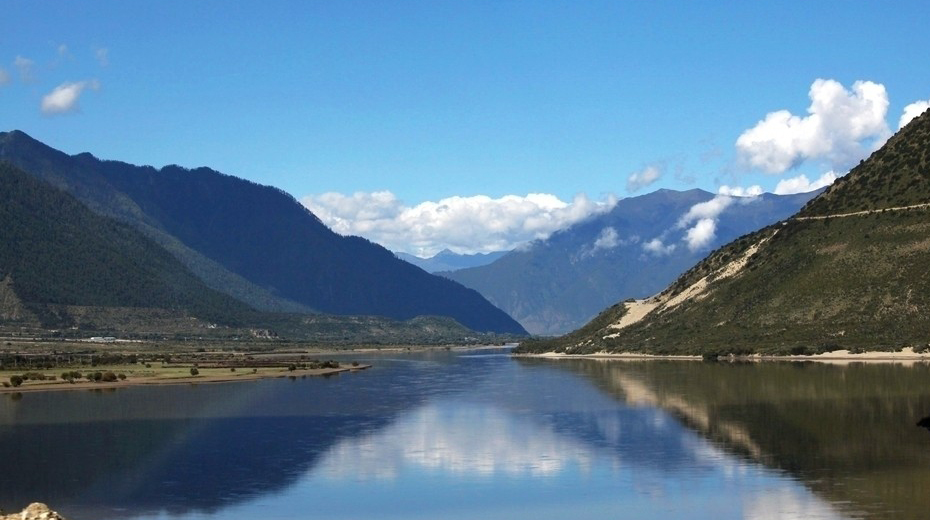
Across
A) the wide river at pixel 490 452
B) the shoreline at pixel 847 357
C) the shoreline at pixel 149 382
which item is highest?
the shoreline at pixel 847 357

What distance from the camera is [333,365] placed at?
17712 cm

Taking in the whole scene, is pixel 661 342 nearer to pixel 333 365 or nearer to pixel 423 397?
pixel 333 365

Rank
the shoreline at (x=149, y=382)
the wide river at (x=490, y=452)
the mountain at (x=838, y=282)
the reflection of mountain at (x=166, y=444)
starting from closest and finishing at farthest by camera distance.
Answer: the wide river at (x=490, y=452)
the reflection of mountain at (x=166, y=444)
the shoreline at (x=149, y=382)
the mountain at (x=838, y=282)

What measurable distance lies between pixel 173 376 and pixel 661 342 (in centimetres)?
7638

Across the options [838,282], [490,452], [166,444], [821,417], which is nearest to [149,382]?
[166,444]

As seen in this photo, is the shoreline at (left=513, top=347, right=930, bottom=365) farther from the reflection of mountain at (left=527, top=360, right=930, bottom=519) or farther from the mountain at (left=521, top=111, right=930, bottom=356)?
the reflection of mountain at (left=527, top=360, right=930, bottom=519)

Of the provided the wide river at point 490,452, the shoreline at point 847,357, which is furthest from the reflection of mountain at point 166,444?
the shoreline at point 847,357

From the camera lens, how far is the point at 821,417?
80.8 m

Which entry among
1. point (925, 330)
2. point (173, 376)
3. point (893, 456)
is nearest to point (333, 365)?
point (173, 376)

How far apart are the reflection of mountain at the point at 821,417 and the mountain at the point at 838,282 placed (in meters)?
17.4

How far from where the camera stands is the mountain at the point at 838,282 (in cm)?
15211

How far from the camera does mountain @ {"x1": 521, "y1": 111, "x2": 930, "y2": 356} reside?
15211cm

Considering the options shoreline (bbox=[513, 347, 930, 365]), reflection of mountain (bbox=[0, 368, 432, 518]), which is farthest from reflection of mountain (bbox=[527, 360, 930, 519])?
reflection of mountain (bbox=[0, 368, 432, 518])

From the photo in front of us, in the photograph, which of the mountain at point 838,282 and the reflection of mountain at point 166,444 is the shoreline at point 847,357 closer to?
the mountain at point 838,282
